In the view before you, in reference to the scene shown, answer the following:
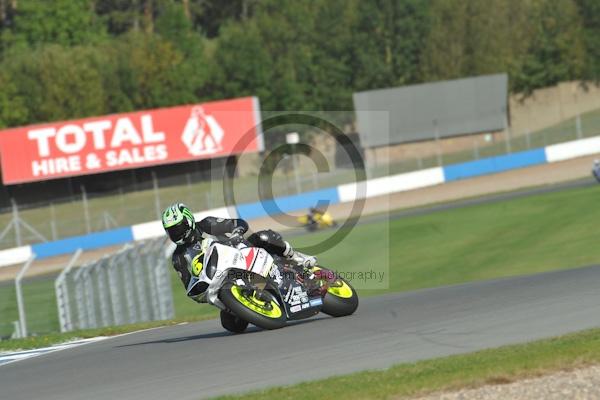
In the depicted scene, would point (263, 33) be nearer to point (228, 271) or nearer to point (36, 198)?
point (36, 198)

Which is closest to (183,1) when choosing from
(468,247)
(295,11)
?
(295,11)

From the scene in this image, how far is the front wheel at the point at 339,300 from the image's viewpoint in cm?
1217

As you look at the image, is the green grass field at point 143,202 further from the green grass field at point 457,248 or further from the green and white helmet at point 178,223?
the green and white helmet at point 178,223

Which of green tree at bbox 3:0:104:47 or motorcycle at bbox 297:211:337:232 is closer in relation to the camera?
motorcycle at bbox 297:211:337:232

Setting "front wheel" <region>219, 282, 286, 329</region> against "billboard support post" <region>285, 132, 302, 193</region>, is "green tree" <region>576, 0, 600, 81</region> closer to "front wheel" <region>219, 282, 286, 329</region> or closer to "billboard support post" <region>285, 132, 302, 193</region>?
"billboard support post" <region>285, 132, 302, 193</region>

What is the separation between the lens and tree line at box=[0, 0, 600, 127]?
57562 mm

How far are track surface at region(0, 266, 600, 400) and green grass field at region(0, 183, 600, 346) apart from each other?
5.19 metres

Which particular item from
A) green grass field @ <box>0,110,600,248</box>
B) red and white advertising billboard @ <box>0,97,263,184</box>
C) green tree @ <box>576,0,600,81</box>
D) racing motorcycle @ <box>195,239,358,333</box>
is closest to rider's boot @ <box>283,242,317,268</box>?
racing motorcycle @ <box>195,239,358,333</box>

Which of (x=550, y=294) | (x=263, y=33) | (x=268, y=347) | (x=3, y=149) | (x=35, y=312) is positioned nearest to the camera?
(x=268, y=347)

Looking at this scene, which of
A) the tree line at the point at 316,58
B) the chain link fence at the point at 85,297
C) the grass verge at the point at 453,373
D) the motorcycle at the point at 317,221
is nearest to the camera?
the grass verge at the point at 453,373

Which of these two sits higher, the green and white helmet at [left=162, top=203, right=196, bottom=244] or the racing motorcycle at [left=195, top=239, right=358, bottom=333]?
the green and white helmet at [left=162, top=203, right=196, bottom=244]

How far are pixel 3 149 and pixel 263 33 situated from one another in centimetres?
2171

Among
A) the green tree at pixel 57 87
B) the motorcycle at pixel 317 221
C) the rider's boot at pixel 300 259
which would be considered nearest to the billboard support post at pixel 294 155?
the motorcycle at pixel 317 221

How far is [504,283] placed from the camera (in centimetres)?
1448
